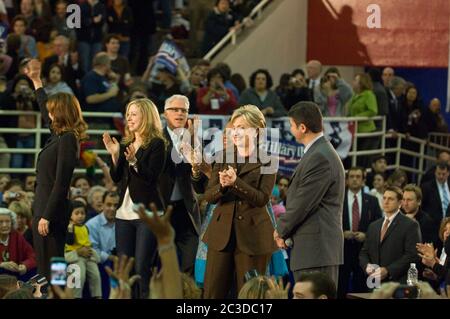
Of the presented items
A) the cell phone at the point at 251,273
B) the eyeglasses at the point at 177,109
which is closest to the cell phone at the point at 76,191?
the eyeglasses at the point at 177,109

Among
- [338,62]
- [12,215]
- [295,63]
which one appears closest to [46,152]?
[12,215]

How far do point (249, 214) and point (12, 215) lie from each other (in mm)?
3063

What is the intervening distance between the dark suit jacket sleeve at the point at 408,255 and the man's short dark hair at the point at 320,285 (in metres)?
4.10

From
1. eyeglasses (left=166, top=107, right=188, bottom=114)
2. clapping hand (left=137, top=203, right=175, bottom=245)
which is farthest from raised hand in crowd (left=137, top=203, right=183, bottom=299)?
eyeglasses (left=166, top=107, right=188, bottom=114)

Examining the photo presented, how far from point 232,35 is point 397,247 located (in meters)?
8.30

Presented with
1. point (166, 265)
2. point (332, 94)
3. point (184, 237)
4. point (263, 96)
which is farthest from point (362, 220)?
point (166, 265)

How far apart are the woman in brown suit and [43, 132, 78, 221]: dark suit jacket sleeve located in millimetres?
986

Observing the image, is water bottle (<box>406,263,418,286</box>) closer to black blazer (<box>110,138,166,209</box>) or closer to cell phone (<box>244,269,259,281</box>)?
cell phone (<box>244,269,259,281</box>)

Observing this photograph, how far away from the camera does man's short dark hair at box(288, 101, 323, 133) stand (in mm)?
8922

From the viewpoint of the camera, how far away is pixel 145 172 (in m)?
9.64

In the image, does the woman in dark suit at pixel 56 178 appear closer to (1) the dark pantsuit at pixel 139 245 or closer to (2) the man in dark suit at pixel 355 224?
(1) the dark pantsuit at pixel 139 245

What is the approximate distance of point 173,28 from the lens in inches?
762

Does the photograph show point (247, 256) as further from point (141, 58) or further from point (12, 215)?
point (141, 58)

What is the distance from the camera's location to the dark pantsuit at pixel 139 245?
9578mm
